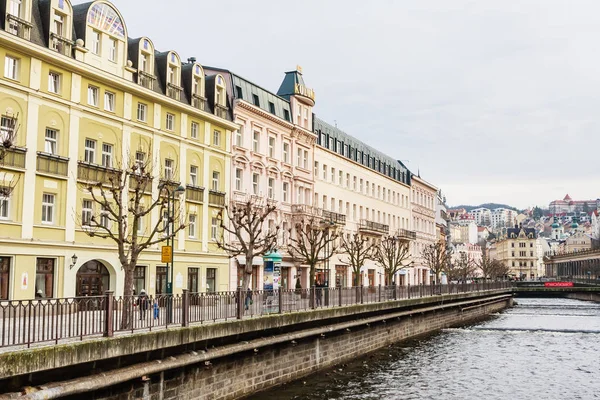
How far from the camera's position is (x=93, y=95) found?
3650 cm

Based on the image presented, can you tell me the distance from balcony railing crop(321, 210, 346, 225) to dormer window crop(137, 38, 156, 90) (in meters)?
24.0

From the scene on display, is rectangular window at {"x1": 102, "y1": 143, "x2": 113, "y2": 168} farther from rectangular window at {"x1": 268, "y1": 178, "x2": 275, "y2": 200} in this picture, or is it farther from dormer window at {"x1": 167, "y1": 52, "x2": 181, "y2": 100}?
rectangular window at {"x1": 268, "y1": 178, "x2": 275, "y2": 200}

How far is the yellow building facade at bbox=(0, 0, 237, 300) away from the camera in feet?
103

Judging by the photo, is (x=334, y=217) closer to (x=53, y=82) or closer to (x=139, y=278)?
(x=139, y=278)

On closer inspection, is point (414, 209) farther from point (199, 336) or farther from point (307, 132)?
point (199, 336)

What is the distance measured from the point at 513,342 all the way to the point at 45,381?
3595 cm

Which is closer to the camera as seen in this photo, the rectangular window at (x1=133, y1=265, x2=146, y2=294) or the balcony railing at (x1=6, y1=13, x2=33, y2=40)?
the balcony railing at (x1=6, y1=13, x2=33, y2=40)

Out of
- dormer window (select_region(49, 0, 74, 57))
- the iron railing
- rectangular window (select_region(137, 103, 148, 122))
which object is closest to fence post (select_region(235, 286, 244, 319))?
the iron railing

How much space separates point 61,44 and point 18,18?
9.30 feet

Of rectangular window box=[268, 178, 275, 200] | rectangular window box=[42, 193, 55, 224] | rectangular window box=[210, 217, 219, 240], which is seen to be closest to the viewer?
rectangular window box=[42, 193, 55, 224]

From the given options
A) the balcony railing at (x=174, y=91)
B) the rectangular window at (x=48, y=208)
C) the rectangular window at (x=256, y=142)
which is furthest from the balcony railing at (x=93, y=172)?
the rectangular window at (x=256, y=142)

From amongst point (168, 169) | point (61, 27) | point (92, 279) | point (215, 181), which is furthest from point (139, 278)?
point (61, 27)

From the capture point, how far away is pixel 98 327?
55.5 feet

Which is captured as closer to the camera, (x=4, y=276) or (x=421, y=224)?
(x=4, y=276)
